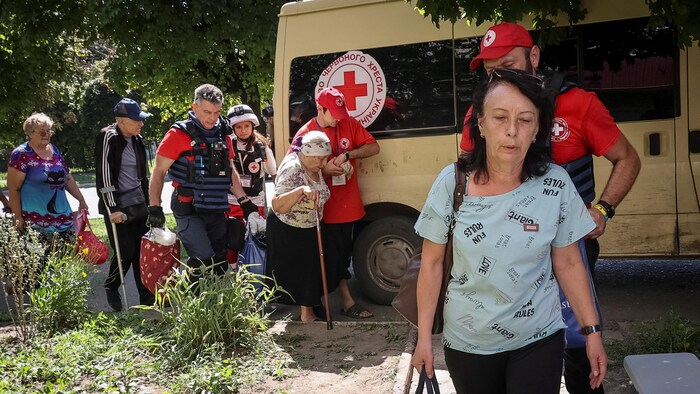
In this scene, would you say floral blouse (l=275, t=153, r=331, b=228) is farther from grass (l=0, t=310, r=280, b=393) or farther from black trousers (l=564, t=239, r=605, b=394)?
black trousers (l=564, t=239, r=605, b=394)

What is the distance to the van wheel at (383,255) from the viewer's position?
6.59 meters

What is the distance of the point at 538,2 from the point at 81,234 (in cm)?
454

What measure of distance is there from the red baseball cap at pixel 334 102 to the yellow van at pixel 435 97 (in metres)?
0.51

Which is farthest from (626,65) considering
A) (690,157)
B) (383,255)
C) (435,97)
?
(383,255)

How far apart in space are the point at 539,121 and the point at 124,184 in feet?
17.1

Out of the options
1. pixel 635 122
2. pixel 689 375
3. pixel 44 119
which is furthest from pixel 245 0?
pixel 689 375

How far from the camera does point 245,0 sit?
34.2 feet

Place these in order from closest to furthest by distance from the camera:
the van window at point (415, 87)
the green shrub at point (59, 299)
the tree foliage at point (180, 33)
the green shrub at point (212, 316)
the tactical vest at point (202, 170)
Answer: the green shrub at point (212, 316)
the green shrub at point (59, 299)
the tactical vest at point (202, 170)
the van window at point (415, 87)
the tree foliage at point (180, 33)

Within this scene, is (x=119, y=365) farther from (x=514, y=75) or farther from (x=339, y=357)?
(x=514, y=75)

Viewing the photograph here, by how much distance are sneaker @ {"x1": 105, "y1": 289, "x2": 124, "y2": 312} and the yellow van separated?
2.07 m

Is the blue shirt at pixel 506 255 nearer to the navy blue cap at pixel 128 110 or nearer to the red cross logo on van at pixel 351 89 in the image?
the red cross logo on van at pixel 351 89

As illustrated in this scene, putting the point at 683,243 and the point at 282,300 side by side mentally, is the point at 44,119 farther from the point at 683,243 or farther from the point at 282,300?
the point at 683,243

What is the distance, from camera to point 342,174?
6.27 meters

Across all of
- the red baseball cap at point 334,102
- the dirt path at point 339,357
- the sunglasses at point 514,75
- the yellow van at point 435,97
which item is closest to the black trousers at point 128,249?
the yellow van at point 435,97
